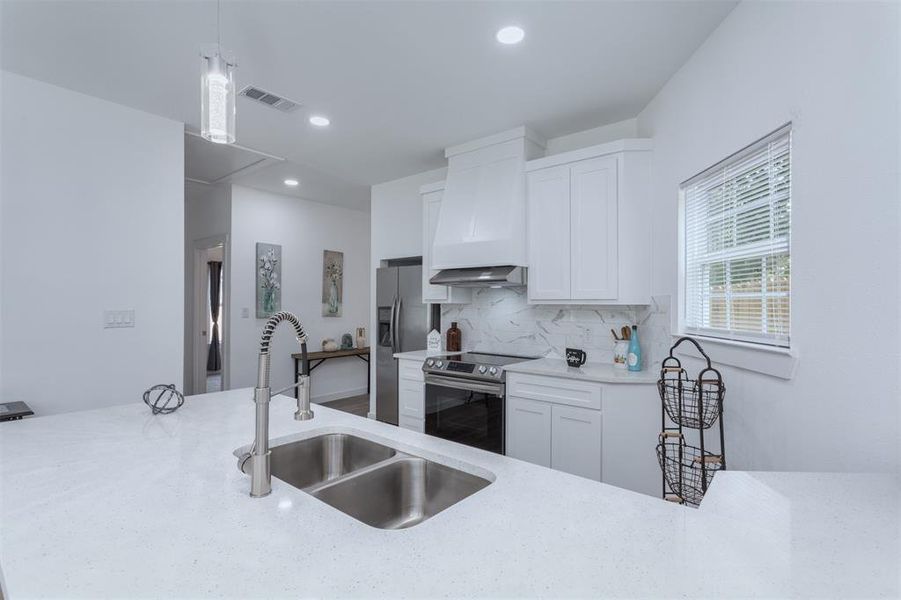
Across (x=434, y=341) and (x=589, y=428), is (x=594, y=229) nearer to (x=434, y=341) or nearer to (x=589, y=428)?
(x=589, y=428)

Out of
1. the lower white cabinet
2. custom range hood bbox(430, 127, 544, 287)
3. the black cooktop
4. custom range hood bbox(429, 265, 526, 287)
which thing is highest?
custom range hood bbox(430, 127, 544, 287)

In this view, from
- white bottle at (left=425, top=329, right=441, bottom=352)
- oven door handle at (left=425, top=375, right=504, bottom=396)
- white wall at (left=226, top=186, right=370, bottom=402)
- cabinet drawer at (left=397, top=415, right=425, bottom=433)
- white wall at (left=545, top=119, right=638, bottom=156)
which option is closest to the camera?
oven door handle at (left=425, top=375, right=504, bottom=396)

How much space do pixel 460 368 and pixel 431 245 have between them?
1286mm

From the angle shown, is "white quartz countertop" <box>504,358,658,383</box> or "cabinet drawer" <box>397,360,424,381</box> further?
"cabinet drawer" <box>397,360,424,381</box>

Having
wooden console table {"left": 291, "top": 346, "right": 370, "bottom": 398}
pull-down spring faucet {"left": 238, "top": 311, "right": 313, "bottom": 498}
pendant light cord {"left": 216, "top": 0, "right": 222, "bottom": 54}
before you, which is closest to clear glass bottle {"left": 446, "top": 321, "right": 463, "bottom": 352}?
wooden console table {"left": 291, "top": 346, "right": 370, "bottom": 398}

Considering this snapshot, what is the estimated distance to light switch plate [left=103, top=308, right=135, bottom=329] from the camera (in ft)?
9.37

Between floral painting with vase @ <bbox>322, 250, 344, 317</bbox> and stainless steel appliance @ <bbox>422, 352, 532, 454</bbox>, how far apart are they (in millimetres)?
2777

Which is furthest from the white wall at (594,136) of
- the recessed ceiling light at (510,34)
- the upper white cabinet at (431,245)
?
the recessed ceiling light at (510,34)

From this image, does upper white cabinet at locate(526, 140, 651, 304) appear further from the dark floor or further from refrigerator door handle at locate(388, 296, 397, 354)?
the dark floor

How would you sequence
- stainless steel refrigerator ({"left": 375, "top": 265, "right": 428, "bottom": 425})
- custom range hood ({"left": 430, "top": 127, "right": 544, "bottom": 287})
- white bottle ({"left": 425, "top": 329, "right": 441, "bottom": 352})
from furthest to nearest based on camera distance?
1. stainless steel refrigerator ({"left": 375, "top": 265, "right": 428, "bottom": 425})
2. white bottle ({"left": 425, "top": 329, "right": 441, "bottom": 352})
3. custom range hood ({"left": 430, "top": 127, "right": 544, "bottom": 287})

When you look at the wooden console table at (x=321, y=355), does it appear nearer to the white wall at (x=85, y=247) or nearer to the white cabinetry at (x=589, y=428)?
the white wall at (x=85, y=247)

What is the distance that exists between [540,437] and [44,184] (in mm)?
3399

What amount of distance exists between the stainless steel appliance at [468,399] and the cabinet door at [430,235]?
2.23 feet

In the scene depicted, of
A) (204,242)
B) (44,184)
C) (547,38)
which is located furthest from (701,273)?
(204,242)
